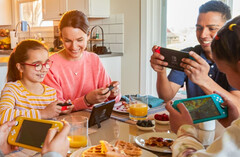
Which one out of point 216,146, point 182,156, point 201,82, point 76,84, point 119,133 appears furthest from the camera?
point 76,84

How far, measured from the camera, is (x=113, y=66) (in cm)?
366

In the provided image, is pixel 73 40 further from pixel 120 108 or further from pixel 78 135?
pixel 78 135

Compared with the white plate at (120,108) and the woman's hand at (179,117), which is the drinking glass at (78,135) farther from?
the white plate at (120,108)

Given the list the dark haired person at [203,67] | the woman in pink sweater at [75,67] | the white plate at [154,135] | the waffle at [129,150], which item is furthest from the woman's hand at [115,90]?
the waffle at [129,150]

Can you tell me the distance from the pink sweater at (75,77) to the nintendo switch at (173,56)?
1.53 feet

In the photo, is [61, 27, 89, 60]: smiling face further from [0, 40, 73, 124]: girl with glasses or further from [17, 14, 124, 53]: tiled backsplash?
[17, 14, 124, 53]: tiled backsplash

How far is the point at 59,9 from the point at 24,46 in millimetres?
2598

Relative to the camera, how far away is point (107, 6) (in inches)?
149

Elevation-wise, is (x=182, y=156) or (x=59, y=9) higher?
(x=59, y=9)

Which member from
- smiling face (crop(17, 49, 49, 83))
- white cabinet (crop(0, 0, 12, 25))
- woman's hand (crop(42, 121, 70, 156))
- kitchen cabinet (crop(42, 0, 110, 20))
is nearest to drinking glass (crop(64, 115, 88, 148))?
woman's hand (crop(42, 121, 70, 156))

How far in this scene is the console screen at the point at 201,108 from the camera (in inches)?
44.7

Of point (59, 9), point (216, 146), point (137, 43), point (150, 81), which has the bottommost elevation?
point (150, 81)

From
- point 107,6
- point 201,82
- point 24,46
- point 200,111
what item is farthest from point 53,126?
point 107,6

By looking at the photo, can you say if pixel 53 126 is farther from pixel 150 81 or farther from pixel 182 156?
pixel 150 81
